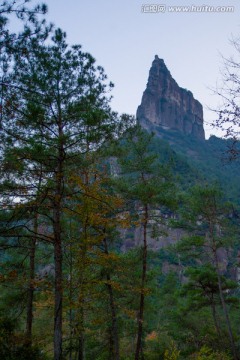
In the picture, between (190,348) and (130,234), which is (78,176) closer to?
(190,348)

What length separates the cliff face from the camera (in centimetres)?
13600

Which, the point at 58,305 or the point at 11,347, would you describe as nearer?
the point at 11,347

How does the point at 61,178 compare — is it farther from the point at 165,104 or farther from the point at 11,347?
the point at 165,104

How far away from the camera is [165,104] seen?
138 metres

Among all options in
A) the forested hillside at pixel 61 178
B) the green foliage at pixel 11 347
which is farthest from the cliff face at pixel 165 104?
the green foliage at pixel 11 347

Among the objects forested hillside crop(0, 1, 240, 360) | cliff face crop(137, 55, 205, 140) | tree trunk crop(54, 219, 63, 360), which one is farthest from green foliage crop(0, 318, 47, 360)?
cliff face crop(137, 55, 205, 140)

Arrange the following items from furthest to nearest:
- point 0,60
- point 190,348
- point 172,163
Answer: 1. point 190,348
2. point 172,163
3. point 0,60

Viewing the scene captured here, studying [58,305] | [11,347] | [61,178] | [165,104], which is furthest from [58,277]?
[165,104]

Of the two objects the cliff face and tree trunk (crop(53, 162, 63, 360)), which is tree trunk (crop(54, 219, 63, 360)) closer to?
tree trunk (crop(53, 162, 63, 360))

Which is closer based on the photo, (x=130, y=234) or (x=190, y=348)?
(x=190, y=348)

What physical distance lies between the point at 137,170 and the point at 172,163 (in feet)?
4.73

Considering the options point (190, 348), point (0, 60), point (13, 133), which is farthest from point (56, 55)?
point (190, 348)

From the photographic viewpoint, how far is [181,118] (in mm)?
145125

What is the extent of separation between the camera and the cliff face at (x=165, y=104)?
136000 mm
